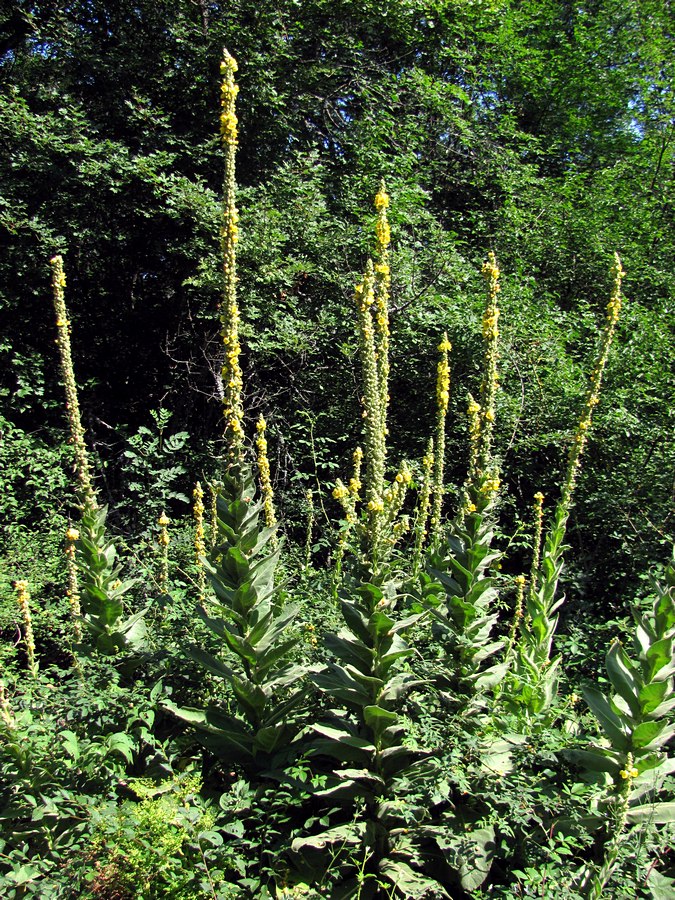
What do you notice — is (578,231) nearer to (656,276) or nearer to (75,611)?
(656,276)

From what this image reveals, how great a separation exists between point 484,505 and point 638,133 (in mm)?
10767

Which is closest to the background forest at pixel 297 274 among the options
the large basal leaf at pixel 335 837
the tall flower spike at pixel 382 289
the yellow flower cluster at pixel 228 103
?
the tall flower spike at pixel 382 289

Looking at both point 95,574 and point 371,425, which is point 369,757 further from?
point 95,574

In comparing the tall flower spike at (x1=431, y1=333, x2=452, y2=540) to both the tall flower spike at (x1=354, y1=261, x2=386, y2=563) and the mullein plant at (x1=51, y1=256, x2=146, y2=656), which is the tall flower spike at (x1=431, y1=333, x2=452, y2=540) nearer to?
the tall flower spike at (x1=354, y1=261, x2=386, y2=563)

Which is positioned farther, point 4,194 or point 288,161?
point 288,161

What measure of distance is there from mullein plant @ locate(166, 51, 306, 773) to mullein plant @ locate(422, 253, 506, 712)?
833 mm

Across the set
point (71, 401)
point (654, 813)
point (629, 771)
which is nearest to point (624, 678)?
point (629, 771)

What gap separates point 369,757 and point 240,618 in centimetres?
96

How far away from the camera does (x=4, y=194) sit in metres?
7.54

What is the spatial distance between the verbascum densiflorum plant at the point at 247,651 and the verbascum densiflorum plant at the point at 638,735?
150 centimetres

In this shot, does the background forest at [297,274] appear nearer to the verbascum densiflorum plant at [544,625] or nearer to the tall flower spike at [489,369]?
the verbascum densiflorum plant at [544,625]

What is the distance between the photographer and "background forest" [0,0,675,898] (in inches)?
284

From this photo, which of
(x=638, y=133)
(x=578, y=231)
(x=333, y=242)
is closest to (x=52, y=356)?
(x=333, y=242)

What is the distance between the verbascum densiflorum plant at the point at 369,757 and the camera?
308cm
